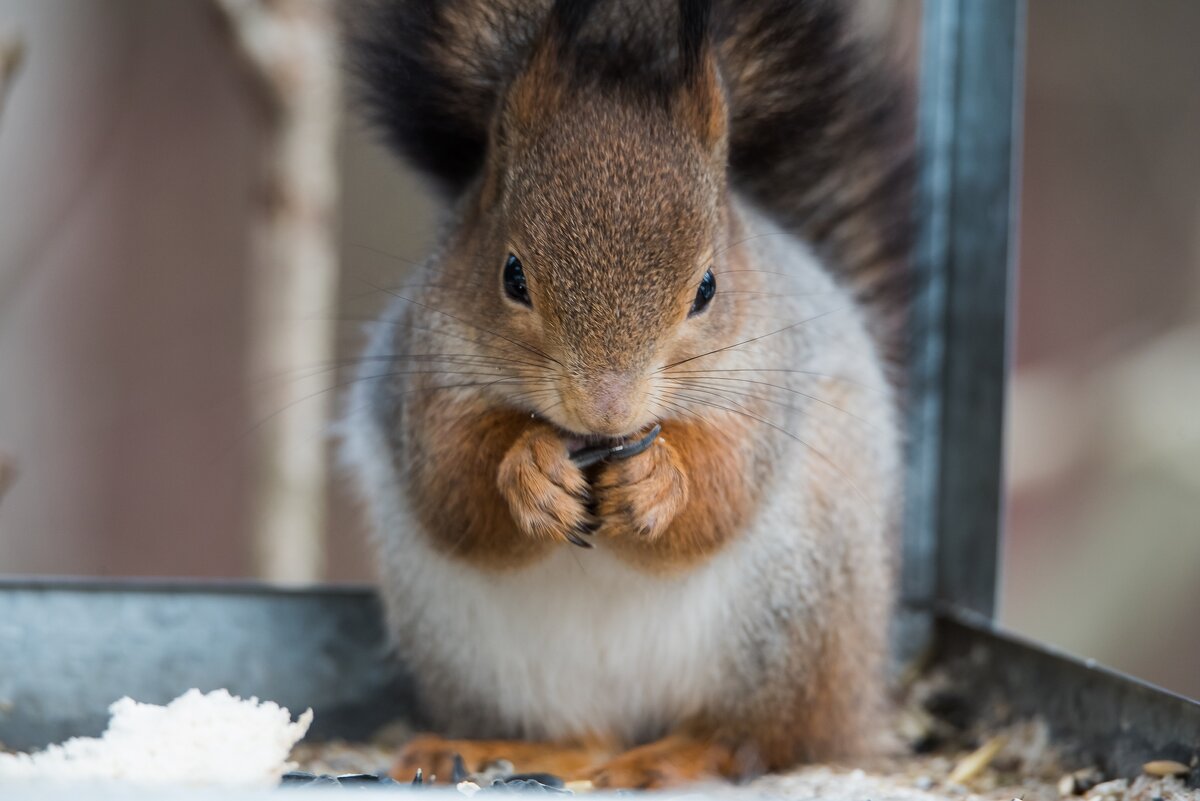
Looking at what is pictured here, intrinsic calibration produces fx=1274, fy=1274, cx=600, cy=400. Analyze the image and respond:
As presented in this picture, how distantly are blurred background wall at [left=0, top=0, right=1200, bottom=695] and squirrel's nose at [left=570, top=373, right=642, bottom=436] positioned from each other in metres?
2.35

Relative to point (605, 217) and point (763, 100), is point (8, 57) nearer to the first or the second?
point (605, 217)

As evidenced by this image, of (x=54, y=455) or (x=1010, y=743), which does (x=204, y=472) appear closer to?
(x=54, y=455)

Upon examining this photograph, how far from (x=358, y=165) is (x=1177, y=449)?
2707 millimetres

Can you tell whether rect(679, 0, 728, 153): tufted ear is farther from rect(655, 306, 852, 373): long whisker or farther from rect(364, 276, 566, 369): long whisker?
rect(364, 276, 566, 369): long whisker

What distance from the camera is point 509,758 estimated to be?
6.70 ft

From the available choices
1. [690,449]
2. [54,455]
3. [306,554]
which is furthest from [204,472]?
[690,449]

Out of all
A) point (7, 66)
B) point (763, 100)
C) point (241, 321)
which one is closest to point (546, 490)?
point (763, 100)

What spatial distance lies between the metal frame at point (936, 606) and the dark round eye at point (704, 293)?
847mm

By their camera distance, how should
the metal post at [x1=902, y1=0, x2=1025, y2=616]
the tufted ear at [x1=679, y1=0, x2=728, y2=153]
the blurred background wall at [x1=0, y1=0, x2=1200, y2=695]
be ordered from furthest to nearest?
the blurred background wall at [x1=0, y1=0, x2=1200, y2=695] < the metal post at [x1=902, y1=0, x2=1025, y2=616] < the tufted ear at [x1=679, y1=0, x2=728, y2=153]

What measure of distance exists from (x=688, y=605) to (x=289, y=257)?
1771mm

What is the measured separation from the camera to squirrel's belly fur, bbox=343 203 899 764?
1.97 metres

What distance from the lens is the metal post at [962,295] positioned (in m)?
2.52

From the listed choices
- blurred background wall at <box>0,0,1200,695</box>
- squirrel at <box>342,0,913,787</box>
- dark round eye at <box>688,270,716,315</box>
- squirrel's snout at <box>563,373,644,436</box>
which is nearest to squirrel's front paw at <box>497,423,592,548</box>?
squirrel at <box>342,0,913,787</box>

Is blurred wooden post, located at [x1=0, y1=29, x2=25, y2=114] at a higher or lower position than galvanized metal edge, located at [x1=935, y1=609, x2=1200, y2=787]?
higher
